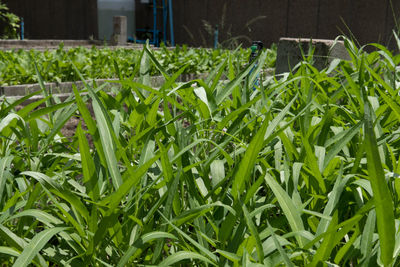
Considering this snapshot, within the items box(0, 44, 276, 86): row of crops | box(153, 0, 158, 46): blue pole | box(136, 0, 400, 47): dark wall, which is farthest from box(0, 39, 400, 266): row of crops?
box(153, 0, 158, 46): blue pole

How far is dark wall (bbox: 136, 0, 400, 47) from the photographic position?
1238 cm

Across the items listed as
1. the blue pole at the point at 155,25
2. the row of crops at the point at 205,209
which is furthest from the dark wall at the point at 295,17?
the row of crops at the point at 205,209

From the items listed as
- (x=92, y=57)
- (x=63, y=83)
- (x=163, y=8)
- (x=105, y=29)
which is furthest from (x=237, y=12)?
(x=63, y=83)

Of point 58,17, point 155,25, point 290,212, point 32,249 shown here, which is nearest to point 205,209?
point 290,212

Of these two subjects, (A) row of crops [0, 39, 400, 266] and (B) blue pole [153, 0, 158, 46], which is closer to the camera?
(A) row of crops [0, 39, 400, 266]

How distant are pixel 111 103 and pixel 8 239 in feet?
2.40

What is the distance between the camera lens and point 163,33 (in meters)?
17.6

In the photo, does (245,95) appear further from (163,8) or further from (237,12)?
(163,8)

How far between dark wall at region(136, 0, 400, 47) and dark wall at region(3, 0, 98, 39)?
4522mm


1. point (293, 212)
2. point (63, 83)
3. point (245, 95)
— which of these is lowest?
point (63, 83)

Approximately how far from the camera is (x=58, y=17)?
20.5 metres

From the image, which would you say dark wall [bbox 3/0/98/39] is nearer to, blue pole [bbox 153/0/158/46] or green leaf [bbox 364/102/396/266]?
blue pole [bbox 153/0/158/46]

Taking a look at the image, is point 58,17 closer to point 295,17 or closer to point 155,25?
point 155,25

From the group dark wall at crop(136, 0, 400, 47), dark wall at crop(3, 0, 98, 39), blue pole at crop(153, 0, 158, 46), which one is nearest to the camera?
dark wall at crop(136, 0, 400, 47)
